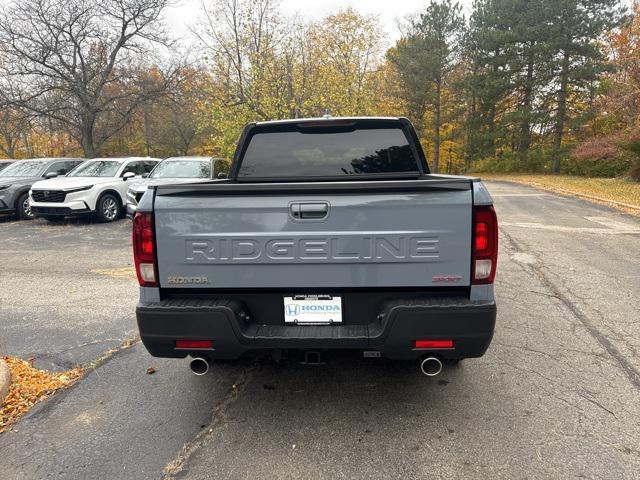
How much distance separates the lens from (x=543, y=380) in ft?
11.4

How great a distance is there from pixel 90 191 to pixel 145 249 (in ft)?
34.8

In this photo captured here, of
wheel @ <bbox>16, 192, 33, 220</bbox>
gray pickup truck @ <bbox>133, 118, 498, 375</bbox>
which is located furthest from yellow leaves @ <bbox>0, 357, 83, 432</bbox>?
wheel @ <bbox>16, 192, 33, 220</bbox>

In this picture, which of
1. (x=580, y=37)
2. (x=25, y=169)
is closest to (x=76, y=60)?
(x=25, y=169)

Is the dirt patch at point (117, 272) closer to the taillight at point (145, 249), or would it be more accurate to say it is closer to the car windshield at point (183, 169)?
the taillight at point (145, 249)

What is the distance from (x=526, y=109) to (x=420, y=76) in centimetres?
928

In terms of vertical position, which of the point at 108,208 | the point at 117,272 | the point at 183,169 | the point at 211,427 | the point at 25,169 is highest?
the point at 25,169

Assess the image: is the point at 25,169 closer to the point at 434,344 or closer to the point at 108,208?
the point at 108,208

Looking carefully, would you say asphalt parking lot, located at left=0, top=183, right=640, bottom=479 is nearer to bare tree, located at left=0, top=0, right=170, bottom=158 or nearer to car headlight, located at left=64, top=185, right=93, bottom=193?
car headlight, located at left=64, top=185, right=93, bottom=193

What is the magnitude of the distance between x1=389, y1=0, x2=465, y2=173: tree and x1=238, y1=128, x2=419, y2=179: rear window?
36467 millimetres

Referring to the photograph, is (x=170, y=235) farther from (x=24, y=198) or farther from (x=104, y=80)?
(x=104, y=80)

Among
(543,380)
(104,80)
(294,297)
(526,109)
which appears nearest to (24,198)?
(104,80)

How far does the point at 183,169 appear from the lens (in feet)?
38.8

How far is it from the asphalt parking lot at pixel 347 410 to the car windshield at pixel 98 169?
8.33m

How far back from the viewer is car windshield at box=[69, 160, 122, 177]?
12.9m
